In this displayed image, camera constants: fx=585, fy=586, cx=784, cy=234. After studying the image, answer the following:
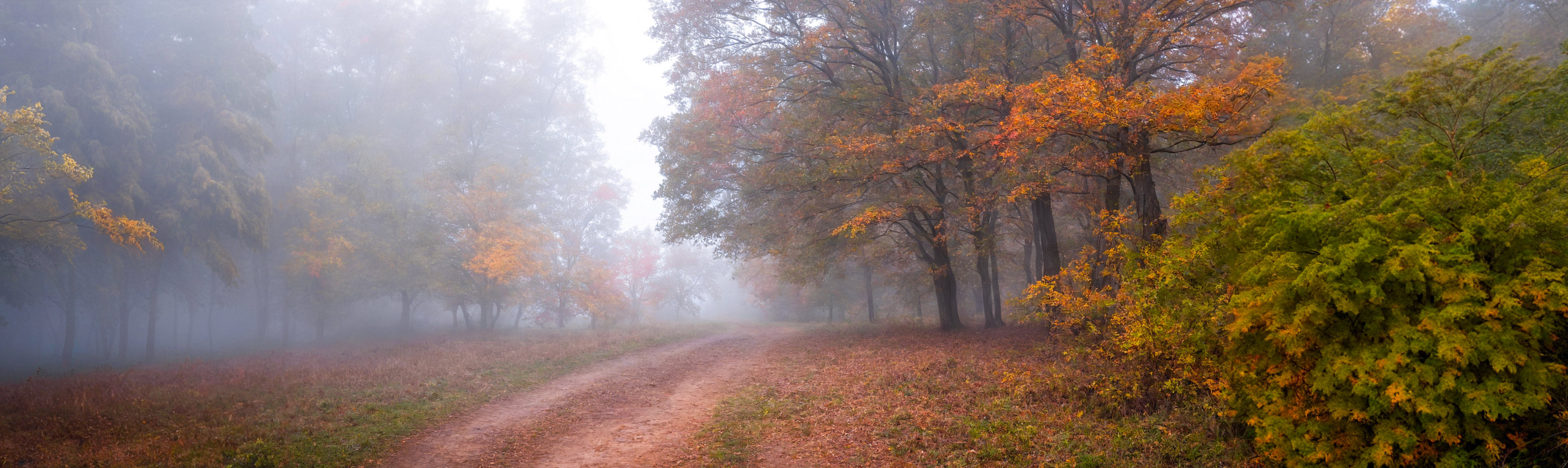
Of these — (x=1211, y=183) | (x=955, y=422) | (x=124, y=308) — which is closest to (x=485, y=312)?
(x=124, y=308)

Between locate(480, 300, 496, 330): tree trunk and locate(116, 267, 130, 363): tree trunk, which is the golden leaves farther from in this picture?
locate(480, 300, 496, 330): tree trunk

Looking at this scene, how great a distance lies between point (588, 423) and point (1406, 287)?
931 centimetres

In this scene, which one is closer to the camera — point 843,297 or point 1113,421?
point 1113,421

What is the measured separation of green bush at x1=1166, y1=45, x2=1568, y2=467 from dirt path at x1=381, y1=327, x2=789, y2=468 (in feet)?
20.8

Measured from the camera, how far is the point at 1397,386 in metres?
3.91

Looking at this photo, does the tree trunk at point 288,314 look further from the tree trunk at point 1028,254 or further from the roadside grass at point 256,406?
the tree trunk at point 1028,254

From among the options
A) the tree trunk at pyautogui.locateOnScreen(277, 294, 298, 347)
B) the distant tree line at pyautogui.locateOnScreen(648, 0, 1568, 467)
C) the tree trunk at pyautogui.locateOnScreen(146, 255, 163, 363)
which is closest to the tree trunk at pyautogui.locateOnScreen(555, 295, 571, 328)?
the tree trunk at pyautogui.locateOnScreen(277, 294, 298, 347)

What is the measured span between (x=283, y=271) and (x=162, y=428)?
22780mm

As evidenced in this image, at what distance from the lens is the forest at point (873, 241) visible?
4414mm

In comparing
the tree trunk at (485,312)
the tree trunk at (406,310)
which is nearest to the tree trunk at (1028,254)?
the tree trunk at (485,312)

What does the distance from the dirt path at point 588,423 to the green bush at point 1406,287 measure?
6.35m

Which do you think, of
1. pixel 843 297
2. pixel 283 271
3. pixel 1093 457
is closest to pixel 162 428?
pixel 1093 457

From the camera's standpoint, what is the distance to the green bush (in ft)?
12.4

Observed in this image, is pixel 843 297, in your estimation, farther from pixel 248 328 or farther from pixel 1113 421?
pixel 248 328
